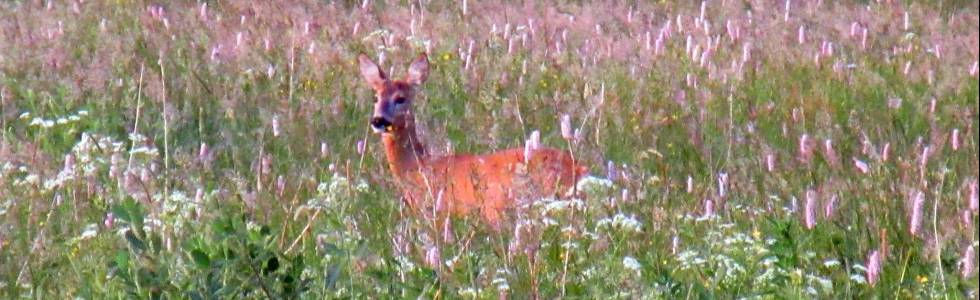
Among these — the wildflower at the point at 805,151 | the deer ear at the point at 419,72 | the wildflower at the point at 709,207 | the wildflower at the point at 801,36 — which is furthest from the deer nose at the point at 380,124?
the wildflower at the point at 801,36

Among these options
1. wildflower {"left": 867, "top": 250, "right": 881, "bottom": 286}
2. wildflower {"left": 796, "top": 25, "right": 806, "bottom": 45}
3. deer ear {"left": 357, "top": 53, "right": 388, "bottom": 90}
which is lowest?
wildflower {"left": 796, "top": 25, "right": 806, "bottom": 45}

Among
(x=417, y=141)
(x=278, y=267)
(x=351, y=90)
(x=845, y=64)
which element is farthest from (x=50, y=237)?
(x=845, y=64)

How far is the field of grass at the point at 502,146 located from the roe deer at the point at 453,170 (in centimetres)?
10

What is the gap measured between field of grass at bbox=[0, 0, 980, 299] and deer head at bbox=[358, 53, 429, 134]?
0.52 ft

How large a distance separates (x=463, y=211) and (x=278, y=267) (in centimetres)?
237

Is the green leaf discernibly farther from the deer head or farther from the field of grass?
the deer head

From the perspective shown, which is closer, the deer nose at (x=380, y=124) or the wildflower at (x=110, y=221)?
the wildflower at (x=110, y=221)

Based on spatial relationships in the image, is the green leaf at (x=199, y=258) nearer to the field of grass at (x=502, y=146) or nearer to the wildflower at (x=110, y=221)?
the field of grass at (x=502, y=146)

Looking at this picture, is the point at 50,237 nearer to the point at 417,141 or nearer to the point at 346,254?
the point at 346,254

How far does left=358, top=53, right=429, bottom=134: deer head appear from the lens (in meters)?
8.91

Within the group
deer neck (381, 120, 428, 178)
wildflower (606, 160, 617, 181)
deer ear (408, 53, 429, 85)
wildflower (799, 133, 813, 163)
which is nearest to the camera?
wildflower (606, 160, 617, 181)

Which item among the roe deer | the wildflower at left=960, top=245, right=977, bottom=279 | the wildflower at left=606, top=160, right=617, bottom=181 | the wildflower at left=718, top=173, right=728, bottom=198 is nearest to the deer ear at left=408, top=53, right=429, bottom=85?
the roe deer

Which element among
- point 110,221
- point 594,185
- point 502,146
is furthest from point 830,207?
point 502,146

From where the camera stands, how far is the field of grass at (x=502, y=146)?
5.17 m
